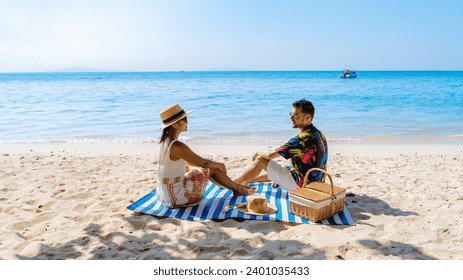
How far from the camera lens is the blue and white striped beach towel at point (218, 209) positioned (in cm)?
433

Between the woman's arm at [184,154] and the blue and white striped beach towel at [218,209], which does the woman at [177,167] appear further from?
the blue and white striped beach towel at [218,209]

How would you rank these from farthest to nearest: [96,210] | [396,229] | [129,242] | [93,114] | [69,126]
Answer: [93,114] → [69,126] → [96,210] → [396,229] → [129,242]

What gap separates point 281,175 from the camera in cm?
490

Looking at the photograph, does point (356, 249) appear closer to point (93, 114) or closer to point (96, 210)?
point (96, 210)

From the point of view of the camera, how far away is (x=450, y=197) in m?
5.14

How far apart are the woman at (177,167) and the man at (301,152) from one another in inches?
31.1

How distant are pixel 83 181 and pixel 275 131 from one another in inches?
311

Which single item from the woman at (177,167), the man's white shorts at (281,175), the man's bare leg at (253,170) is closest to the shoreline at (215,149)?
the man's bare leg at (253,170)

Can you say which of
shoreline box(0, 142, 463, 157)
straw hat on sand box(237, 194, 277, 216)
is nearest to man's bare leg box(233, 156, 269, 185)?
straw hat on sand box(237, 194, 277, 216)

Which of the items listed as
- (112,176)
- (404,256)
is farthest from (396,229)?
(112,176)

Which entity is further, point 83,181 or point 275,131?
point 275,131

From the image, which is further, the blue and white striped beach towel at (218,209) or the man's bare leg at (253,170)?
the man's bare leg at (253,170)

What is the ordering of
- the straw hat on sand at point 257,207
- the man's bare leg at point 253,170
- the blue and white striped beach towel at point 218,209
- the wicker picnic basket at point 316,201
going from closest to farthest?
the wicker picnic basket at point 316,201, the blue and white striped beach towel at point 218,209, the straw hat on sand at point 257,207, the man's bare leg at point 253,170

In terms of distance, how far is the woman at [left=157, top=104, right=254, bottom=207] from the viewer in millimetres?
4368
